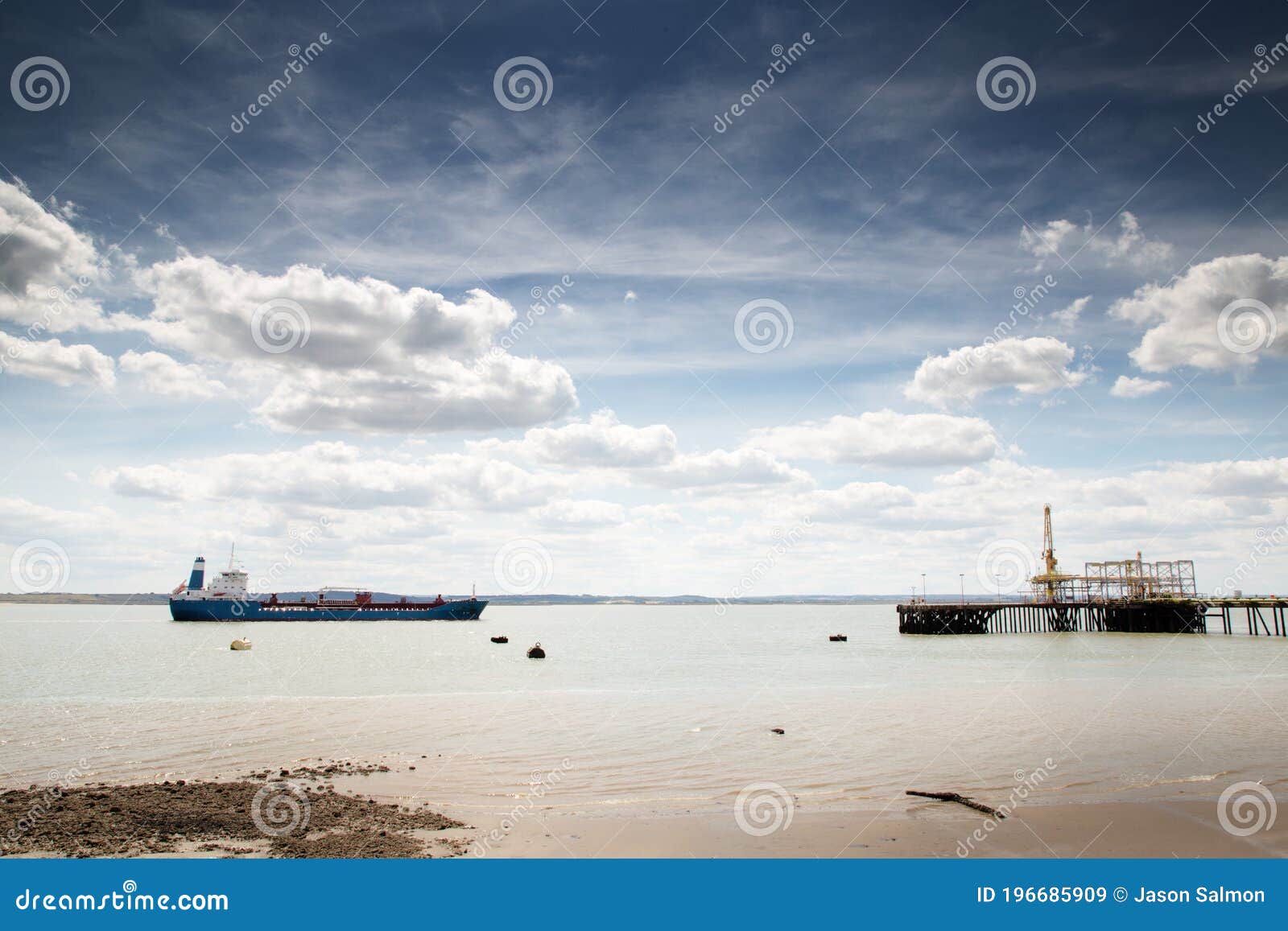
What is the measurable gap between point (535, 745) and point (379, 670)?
31.6 m

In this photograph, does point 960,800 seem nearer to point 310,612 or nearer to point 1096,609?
point 1096,609

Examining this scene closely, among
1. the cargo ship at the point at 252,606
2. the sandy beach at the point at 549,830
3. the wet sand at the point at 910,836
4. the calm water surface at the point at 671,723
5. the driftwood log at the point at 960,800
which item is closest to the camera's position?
the sandy beach at the point at 549,830

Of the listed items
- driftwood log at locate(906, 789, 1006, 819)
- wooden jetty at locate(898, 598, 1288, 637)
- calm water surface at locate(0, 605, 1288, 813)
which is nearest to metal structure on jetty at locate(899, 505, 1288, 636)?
wooden jetty at locate(898, 598, 1288, 637)

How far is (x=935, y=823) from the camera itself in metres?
13.3

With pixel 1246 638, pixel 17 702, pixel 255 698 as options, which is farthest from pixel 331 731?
pixel 1246 638

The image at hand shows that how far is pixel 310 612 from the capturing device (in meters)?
132

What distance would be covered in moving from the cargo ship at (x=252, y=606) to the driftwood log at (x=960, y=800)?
409 ft

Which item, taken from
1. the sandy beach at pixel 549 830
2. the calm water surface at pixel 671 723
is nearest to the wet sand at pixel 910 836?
the sandy beach at pixel 549 830

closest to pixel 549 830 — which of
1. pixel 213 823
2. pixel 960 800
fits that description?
pixel 213 823

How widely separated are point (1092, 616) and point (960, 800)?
332 feet

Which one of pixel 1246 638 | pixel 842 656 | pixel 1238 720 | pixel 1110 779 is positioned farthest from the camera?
pixel 1246 638

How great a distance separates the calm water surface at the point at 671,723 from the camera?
17.1 metres

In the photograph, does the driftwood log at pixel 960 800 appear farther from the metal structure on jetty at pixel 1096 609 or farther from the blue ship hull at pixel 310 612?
the blue ship hull at pixel 310 612

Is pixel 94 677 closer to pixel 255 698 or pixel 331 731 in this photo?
pixel 255 698
